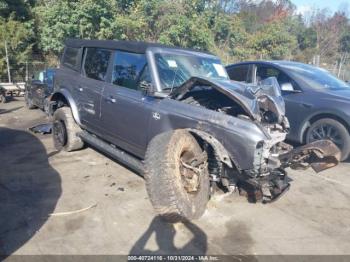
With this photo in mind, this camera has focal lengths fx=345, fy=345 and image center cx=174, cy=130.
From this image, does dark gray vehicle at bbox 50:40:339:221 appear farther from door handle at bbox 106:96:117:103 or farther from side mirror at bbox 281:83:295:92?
side mirror at bbox 281:83:295:92

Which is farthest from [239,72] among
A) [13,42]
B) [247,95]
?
[13,42]

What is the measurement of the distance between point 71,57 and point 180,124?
9.72 ft

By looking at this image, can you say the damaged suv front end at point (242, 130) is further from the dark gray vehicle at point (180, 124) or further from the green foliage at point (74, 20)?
the green foliage at point (74, 20)

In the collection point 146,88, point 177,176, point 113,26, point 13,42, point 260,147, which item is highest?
point 113,26

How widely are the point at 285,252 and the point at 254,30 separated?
3782cm

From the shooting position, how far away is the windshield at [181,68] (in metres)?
4.55

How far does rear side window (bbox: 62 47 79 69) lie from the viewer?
5.93 meters

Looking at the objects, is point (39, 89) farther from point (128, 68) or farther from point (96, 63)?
point (128, 68)

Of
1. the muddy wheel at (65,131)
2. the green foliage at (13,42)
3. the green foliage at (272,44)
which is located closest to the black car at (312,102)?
the muddy wheel at (65,131)

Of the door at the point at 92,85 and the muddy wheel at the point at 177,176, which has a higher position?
the door at the point at 92,85

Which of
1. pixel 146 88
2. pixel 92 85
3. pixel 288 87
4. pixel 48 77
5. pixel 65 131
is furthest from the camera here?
pixel 48 77

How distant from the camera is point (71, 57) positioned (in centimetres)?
608

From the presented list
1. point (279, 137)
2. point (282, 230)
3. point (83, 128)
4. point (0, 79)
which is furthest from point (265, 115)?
point (0, 79)

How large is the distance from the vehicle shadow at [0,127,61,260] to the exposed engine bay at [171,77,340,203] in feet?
6.60
